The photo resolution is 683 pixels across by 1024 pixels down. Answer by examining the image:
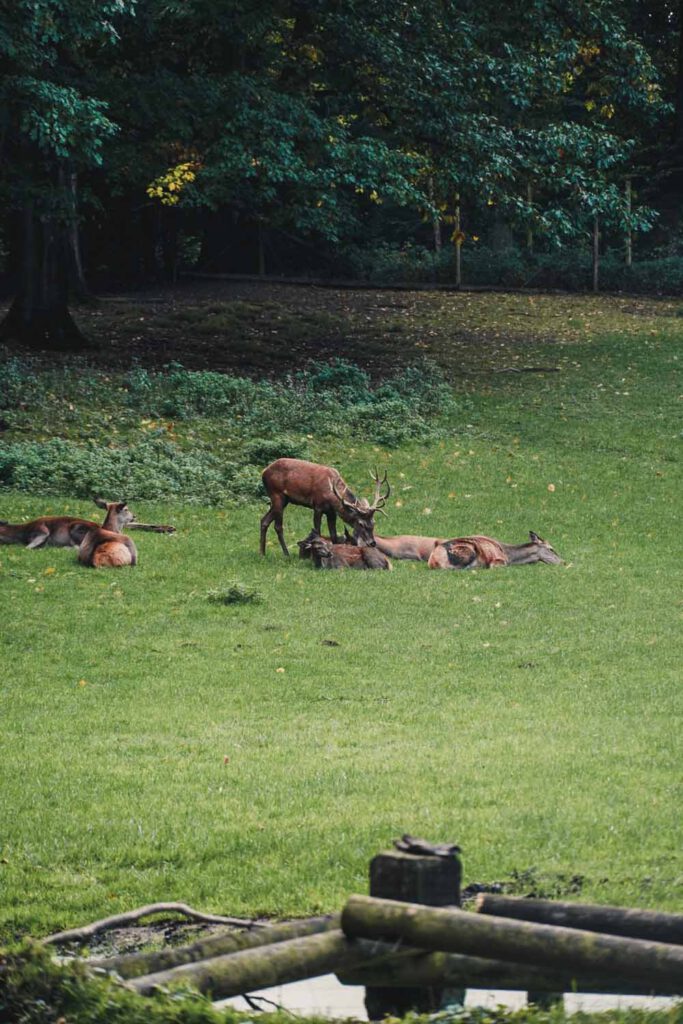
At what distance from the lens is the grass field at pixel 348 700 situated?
277 inches

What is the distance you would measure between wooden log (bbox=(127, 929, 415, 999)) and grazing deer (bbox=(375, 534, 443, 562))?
12521 millimetres

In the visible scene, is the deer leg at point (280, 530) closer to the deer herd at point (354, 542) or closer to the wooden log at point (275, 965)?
the deer herd at point (354, 542)

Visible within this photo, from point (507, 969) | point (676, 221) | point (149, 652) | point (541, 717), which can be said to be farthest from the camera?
point (676, 221)

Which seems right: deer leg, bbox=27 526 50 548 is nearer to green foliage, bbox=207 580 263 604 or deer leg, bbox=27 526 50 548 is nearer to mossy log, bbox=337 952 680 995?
green foliage, bbox=207 580 263 604

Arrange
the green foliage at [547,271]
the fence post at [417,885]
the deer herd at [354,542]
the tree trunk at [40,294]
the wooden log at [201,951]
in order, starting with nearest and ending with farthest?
the fence post at [417,885] → the wooden log at [201,951] → the deer herd at [354,542] → the tree trunk at [40,294] → the green foliage at [547,271]

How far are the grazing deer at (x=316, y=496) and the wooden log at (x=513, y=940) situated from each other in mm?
12239

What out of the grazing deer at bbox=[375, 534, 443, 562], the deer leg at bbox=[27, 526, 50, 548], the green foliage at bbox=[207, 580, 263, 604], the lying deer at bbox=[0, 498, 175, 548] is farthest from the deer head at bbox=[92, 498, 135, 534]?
the grazing deer at bbox=[375, 534, 443, 562]

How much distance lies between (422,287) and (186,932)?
115ft

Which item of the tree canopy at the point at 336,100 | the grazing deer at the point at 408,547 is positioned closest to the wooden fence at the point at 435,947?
the grazing deer at the point at 408,547

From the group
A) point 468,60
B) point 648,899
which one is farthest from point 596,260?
point 648,899

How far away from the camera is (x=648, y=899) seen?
635 centimetres

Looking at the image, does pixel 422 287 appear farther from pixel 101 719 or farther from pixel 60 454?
pixel 101 719

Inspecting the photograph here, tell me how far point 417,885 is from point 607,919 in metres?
0.55

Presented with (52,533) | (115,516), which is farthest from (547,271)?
(52,533)
